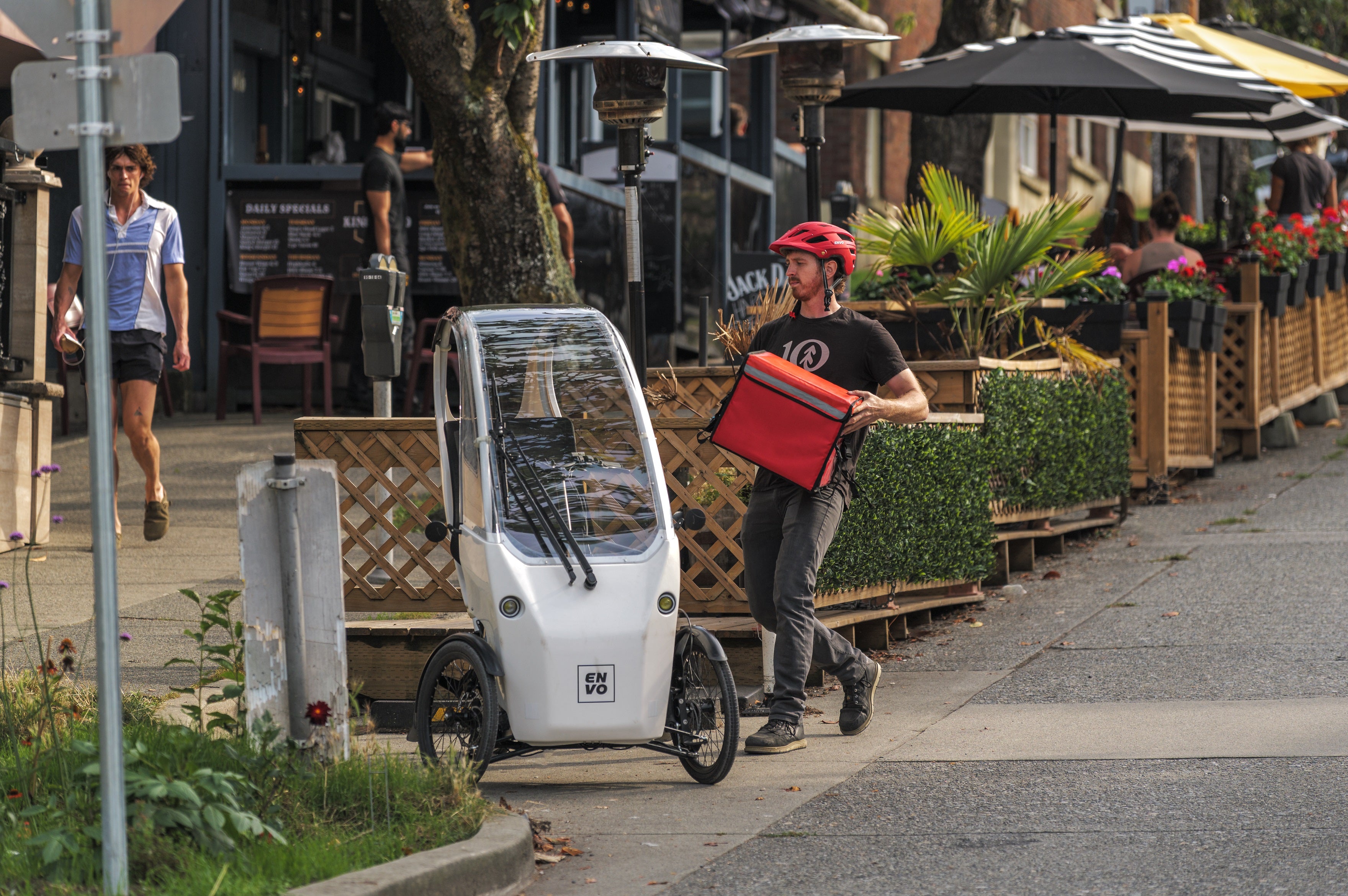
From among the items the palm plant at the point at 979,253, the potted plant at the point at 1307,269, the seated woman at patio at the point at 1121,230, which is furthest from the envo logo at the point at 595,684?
the potted plant at the point at 1307,269

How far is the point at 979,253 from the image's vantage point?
10.7m

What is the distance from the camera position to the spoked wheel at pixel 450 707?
6000 mm

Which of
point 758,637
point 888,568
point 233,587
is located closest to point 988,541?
point 888,568

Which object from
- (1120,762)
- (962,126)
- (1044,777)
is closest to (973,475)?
(1120,762)

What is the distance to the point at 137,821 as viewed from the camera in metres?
4.60

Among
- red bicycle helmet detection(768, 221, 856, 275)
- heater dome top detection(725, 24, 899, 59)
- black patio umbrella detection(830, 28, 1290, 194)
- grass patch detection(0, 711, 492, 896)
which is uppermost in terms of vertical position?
black patio umbrella detection(830, 28, 1290, 194)

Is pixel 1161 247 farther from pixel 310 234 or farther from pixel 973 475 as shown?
pixel 310 234

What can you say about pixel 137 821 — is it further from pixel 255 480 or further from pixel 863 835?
pixel 863 835

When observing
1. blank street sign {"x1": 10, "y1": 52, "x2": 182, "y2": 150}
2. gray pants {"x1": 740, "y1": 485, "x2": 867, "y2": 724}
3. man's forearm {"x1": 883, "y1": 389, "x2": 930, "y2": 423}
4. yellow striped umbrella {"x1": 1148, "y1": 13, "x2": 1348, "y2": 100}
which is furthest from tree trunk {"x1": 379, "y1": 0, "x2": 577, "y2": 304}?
yellow striped umbrella {"x1": 1148, "y1": 13, "x2": 1348, "y2": 100}

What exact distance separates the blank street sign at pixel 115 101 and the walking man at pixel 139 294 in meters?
4.92

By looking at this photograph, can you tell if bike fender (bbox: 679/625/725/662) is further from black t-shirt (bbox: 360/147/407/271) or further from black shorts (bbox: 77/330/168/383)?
black t-shirt (bbox: 360/147/407/271)

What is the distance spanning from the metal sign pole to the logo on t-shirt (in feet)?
10.1

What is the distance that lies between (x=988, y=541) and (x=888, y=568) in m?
1.09

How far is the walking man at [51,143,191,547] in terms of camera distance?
9242 millimetres
